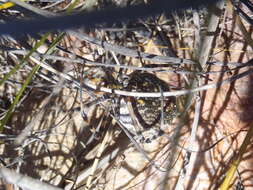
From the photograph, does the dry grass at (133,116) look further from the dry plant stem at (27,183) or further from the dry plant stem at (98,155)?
the dry plant stem at (27,183)

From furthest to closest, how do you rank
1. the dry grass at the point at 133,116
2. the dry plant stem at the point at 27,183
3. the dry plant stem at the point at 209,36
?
1. the dry grass at the point at 133,116
2. the dry plant stem at the point at 209,36
3. the dry plant stem at the point at 27,183

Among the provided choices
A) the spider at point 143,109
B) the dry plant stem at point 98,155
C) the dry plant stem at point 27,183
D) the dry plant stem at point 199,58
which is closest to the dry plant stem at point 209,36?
the dry plant stem at point 199,58

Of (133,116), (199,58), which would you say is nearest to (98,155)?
(133,116)

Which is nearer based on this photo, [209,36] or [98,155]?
[209,36]

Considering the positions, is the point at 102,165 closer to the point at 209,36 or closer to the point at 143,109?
the point at 143,109

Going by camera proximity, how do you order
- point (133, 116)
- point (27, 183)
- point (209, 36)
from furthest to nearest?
point (133, 116) < point (209, 36) < point (27, 183)

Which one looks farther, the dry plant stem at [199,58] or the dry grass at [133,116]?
the dry grass at [133,116]

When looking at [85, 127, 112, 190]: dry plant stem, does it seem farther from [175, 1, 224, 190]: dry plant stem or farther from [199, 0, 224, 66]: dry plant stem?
[199, 0, 224, 66]: dry plant stem

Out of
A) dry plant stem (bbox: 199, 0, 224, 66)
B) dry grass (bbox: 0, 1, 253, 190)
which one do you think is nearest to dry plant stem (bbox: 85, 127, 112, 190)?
dry grass (bbox: 0, 1, 253, 190)

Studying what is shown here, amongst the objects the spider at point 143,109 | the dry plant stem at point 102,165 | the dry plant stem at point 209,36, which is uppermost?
the dry plant stem at point 209,36

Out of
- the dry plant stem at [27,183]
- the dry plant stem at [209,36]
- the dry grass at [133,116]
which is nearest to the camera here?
the dry plant stem at [27,183]

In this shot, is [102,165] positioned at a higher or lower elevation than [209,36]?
lower
